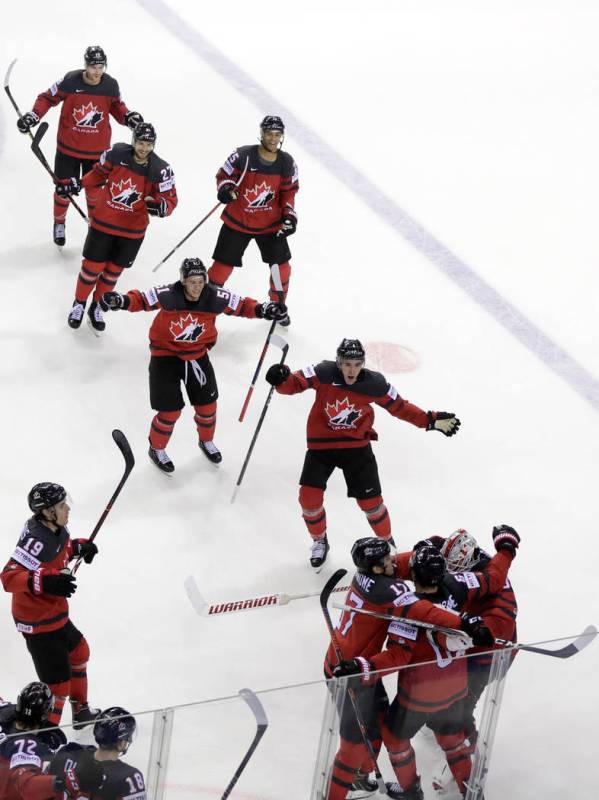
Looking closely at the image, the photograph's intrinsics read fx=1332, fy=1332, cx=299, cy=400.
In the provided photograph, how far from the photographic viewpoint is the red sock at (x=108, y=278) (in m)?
6.28

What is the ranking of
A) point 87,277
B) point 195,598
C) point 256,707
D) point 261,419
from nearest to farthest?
point 256,707
point 195,598
point 261,419
point 87,277

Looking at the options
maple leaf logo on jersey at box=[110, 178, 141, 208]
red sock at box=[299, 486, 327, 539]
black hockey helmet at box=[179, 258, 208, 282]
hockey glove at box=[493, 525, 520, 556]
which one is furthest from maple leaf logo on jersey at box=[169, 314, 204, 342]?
hockey glove at box=[493, 525, 520, 556]

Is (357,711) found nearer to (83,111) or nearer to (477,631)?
(477,631)

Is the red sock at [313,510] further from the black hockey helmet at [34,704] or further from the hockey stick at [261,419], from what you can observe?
the black hockey helmet at [34,704]

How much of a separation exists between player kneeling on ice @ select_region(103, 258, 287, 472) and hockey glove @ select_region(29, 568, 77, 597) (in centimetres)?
148

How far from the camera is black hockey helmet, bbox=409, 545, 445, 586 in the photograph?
13.6 feet

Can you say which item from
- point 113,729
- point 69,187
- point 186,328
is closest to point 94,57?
point 69,187

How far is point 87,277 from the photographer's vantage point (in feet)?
20.5

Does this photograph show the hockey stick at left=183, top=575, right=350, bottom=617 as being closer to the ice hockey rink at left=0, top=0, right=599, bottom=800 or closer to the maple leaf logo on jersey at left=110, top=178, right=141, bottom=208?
the ice hockey rink at left=0, top=0, right=599, bottom=800

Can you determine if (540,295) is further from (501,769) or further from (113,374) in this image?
(501,769)

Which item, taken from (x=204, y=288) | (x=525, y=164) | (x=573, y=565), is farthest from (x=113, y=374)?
(x=525, y=164)

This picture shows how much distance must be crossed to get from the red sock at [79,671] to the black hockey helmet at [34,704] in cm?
61

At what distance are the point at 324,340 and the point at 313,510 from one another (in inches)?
63.8

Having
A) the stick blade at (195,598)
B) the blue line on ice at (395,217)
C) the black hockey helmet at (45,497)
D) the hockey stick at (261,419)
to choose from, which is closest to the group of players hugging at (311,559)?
the black hockey helmet at (45,497)
